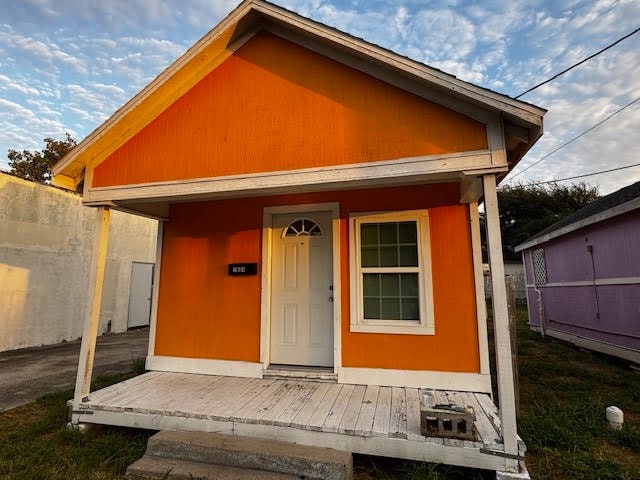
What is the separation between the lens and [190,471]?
2.41 meters

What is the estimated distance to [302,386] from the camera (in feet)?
11.8

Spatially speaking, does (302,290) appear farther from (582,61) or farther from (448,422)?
(582,61)

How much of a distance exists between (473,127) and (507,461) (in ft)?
8.34

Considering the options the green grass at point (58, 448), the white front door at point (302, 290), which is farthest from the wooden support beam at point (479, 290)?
the green grass at point (58, 448)

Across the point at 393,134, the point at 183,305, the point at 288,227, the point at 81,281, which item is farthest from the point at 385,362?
the point at 81,281

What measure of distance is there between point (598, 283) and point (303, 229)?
6.63 meters

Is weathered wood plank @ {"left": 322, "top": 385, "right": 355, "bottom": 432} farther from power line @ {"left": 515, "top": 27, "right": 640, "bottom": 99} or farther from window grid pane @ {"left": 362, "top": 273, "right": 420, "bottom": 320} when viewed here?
power line @ {"left": 515, "top": 27, "right": 640, "bottom": 99}

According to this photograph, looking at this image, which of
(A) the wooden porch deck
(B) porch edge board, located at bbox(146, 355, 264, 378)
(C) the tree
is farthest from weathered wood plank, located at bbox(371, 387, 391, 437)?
(C) the tree

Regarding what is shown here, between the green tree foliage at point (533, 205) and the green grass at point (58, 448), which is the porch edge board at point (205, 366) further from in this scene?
the green tree foliage at point (533, 205)

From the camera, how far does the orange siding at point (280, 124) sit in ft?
9.10

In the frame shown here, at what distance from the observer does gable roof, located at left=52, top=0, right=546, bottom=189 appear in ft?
8.65

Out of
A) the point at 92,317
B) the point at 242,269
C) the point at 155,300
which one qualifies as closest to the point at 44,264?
the point at 155,300

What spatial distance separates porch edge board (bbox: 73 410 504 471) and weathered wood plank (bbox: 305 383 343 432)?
0.05m

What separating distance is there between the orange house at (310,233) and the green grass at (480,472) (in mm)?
231
